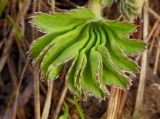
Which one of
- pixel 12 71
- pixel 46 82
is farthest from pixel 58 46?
pixel 12 71

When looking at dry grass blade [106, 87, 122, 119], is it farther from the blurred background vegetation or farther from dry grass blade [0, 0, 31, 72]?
dry grass blade [0, 0, 31, 72]

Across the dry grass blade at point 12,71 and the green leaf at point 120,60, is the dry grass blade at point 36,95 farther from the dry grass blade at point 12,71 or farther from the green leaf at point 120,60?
the green leaf at point 120,60

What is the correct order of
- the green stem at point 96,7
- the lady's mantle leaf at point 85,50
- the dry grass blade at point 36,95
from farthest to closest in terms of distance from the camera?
the dry grass blade at point 36,95
the green stem at point 96,7
the lady's mantle leaf at point 85,50

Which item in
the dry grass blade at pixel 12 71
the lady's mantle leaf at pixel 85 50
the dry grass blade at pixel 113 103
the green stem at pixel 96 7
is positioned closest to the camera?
the lady's mantle leaf at pixel 85 50

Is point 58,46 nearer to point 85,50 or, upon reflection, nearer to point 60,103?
point 85,50

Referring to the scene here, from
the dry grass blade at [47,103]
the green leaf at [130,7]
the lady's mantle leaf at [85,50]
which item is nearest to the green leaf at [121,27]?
the lady's mantle leaf at [85,50]

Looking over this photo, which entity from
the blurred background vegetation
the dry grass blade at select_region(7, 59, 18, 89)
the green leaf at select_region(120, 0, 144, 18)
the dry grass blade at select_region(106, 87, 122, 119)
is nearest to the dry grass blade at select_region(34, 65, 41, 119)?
the blurred background vegetation

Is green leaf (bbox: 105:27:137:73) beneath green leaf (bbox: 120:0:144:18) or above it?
beneath

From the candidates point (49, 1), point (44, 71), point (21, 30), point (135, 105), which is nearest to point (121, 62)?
point (44, 71)

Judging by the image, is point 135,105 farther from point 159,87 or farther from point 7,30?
point 7,30
